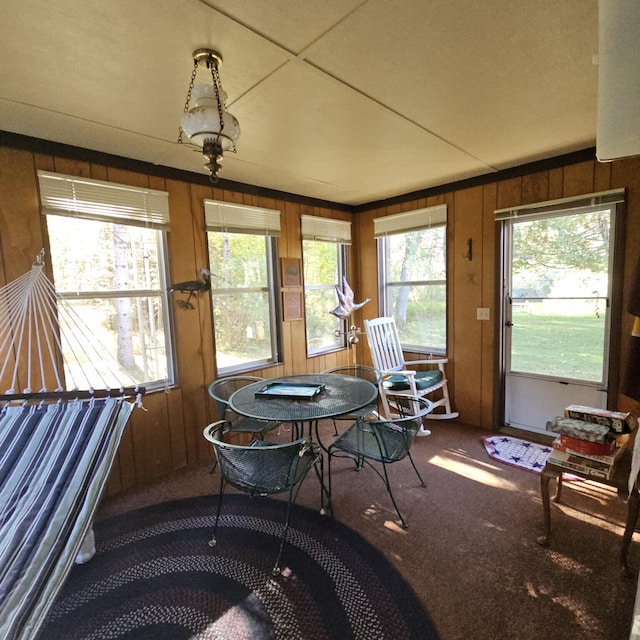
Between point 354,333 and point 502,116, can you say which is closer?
point 502,116

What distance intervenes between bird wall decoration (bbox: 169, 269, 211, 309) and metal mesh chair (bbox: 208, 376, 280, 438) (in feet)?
2.17

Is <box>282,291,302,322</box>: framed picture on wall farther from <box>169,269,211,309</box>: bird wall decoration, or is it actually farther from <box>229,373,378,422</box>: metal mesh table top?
<box>229,373,378,422</box>: metal mesh table top

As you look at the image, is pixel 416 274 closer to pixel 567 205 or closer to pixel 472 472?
pixel 567 205

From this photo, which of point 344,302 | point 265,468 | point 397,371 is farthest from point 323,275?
point 265,468

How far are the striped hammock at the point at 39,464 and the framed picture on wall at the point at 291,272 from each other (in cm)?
183

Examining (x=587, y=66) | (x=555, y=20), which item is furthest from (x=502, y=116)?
(x=555, y=20)

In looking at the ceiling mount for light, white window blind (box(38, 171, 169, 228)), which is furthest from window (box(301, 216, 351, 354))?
the ceiling mount for light

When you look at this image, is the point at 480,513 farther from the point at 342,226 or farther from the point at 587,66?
the point at 342,226

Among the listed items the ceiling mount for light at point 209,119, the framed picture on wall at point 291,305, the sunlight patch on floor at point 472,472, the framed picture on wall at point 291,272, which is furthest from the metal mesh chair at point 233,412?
the ceiling mount for light at point 209,119

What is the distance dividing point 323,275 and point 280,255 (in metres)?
0.66

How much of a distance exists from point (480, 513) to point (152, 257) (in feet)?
9.26

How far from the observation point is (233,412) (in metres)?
2.39

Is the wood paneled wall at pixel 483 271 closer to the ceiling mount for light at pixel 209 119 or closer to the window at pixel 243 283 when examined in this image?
the window at pixel 243 283

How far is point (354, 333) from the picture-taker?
4098mm
